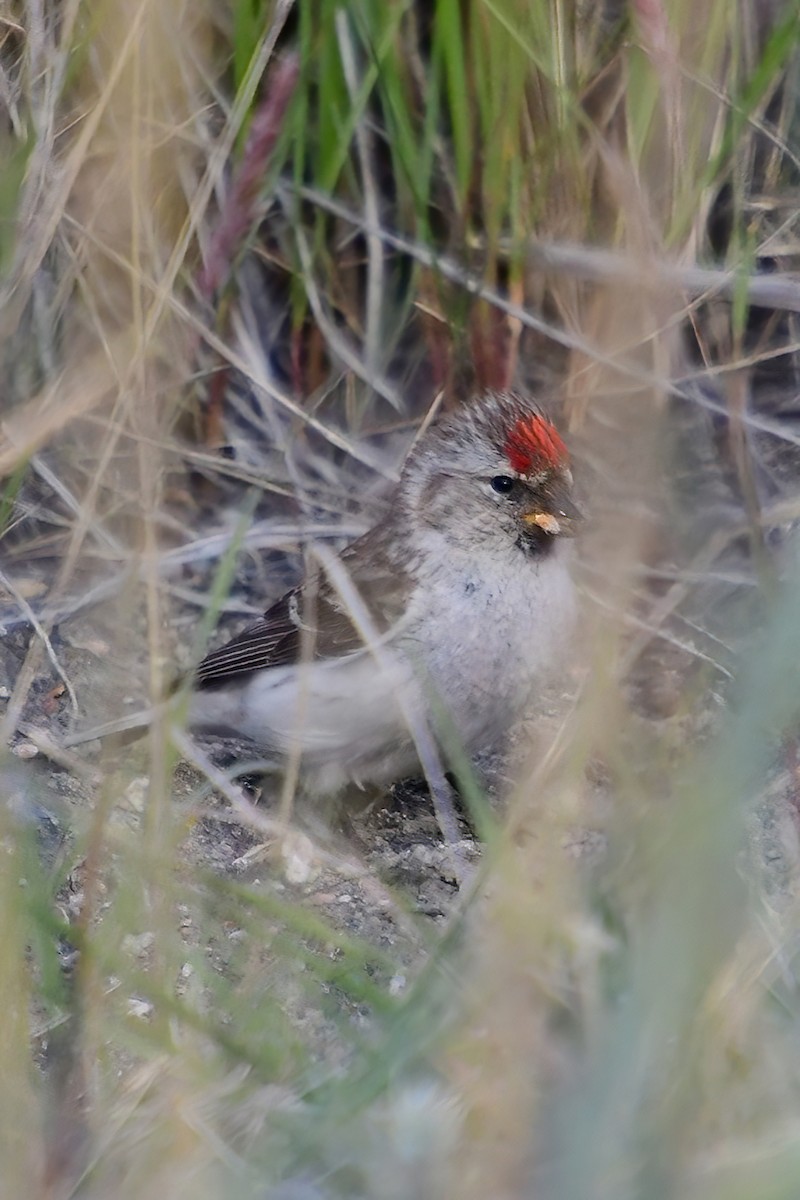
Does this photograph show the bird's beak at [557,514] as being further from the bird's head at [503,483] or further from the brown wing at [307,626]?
the brown wing at [307,626]

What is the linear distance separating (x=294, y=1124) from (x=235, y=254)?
113 inches

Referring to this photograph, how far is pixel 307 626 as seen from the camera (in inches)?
150

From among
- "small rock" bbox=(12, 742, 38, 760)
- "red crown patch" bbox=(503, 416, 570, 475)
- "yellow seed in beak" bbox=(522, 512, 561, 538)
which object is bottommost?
"small rock" bbox=(12, 742, 38, 760)

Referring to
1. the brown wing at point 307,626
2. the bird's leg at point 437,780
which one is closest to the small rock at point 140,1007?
the bird's leg at point 437,780

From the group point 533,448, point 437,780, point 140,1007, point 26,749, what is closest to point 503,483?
point 533,448

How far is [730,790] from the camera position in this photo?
A: 178 cm

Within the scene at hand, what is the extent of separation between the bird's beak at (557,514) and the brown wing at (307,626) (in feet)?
1.22

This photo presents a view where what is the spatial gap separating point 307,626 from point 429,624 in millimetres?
375

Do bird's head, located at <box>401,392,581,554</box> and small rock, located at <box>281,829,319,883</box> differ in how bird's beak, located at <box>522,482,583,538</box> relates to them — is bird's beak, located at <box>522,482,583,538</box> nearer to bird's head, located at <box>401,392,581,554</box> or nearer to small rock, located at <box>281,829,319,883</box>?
bird's head, located at <box>401,392,581,554</box>

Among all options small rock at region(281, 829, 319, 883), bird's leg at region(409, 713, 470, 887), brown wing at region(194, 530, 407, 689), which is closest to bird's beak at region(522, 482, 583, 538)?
brown wing at region(194, 530, 407, 689)

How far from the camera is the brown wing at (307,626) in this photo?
380cm

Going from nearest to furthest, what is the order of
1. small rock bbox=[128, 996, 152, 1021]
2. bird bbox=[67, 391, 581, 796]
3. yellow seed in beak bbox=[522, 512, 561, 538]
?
1. small rock bbox=[128, 996, 152, 1021]
2. bird bbox=[67, 391, 581, 796]
3. yellow seed in beak bbox=[522, 512, 561, 538]

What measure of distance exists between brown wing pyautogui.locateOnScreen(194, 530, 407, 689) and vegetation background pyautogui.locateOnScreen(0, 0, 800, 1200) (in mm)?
118

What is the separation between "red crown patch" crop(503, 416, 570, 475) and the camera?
3.71m
